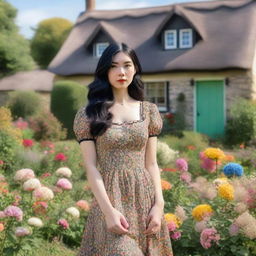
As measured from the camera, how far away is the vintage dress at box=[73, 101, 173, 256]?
2.89 m

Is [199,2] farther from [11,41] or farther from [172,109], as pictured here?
[11,41]

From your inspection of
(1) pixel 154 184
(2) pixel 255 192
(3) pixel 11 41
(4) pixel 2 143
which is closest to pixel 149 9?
(3) pixel 11 41

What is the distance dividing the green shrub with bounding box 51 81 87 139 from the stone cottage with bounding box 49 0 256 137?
2015 millimetres

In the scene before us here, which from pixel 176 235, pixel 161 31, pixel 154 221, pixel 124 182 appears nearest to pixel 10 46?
pixel 161 31

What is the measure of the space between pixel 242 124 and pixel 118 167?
501 inches

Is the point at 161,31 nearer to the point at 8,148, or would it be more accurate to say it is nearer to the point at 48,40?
the point at 8,148

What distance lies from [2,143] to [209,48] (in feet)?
32.9

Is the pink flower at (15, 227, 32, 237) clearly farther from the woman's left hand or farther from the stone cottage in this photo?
the stone cottage

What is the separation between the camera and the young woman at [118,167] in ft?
9.40

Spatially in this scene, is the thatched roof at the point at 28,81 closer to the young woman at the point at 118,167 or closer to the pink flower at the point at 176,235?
the pink flower at the point at 176,235

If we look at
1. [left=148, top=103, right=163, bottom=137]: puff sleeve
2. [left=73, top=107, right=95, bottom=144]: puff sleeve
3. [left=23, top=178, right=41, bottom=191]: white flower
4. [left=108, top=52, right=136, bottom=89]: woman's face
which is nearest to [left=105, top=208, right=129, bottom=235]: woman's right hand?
[left=73, top=107, right=95, bottom=144]: puff sleeve

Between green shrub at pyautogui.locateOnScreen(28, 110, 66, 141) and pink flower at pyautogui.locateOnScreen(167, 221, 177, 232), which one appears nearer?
pink flower at pyautogui.locateOnScreen(167, 221, 177, 232)

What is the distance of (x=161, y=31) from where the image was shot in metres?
18.6

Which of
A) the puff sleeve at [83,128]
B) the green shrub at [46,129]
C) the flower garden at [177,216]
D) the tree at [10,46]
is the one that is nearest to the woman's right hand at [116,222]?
the puff sleeve at [83,128]
